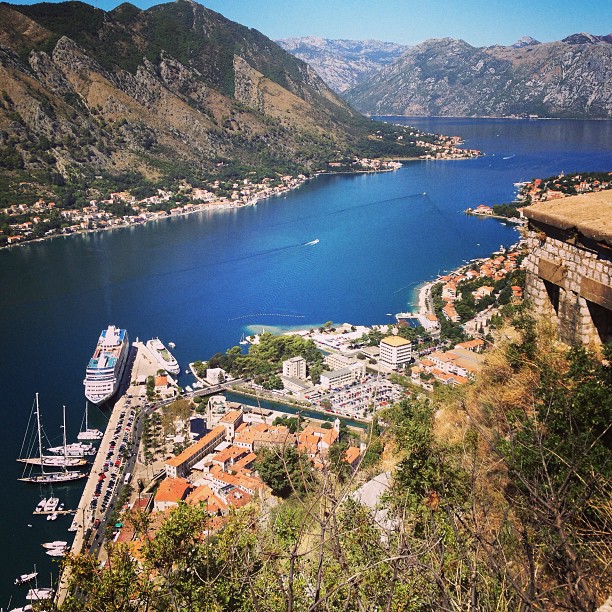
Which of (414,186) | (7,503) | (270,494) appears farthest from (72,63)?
(270,494)

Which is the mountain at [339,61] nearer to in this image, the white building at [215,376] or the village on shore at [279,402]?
the village on shore at [279,402]

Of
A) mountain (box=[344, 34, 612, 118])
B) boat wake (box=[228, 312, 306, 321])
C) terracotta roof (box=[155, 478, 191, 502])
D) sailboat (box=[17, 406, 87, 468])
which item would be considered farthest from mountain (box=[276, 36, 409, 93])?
terracotta roof (box=[155, 478, 191, 502])

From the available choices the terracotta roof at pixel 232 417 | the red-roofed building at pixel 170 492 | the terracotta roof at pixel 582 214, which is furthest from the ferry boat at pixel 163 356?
the terracotta roof at pixel 582 214

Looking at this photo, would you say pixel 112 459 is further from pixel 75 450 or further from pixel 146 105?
pixel 146 105

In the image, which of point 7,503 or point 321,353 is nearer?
point 7,503

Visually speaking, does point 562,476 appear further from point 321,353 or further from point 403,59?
point 403,59

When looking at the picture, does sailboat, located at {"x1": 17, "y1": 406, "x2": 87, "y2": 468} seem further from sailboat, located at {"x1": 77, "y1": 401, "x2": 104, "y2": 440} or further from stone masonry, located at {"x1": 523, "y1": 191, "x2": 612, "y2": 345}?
stone masonry, located at {"x1": 523, "y1": 191, "x2": 612, "y2": 345}
